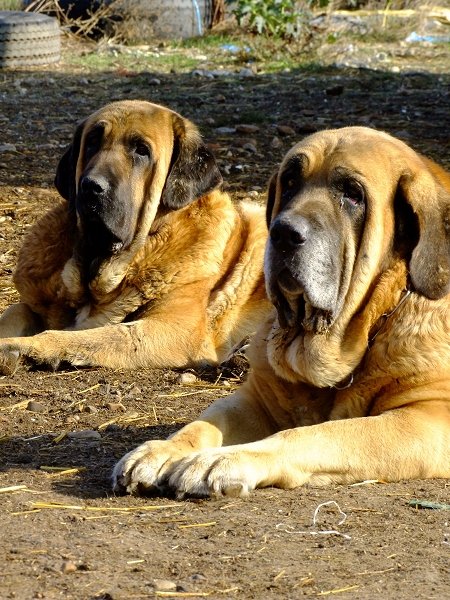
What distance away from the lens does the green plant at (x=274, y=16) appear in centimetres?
1415

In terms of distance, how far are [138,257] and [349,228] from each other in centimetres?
227

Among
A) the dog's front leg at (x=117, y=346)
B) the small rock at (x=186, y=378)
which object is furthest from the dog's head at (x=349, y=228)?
the dog's front leg at (x=117, y=346)

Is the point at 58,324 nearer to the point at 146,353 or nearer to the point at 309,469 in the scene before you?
the point at 146,353

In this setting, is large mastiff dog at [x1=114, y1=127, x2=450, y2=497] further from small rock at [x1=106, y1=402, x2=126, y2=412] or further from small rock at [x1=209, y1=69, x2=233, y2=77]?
small rock at [x1=209, y1=69, x2=233, y2=77]

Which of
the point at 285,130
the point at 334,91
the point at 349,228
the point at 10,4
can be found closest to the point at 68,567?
the point at 349,228

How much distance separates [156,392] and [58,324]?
44.6 inches

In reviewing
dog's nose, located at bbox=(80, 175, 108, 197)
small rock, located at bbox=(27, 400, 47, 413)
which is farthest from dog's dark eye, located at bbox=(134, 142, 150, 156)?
small rock, located at bbox=(27, 400, 47, 413)

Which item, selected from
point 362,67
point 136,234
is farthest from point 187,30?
point 136,234

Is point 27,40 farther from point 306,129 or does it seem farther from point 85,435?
point 85,435

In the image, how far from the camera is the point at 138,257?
5758 millimetres

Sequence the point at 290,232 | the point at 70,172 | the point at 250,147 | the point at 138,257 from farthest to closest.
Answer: the point at 250,147 → the point at 70,172 → the point at 138,257 → the point at 290,232

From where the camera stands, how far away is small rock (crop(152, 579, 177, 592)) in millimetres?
2625

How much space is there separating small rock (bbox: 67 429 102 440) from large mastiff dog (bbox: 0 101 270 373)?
1168 millimetres

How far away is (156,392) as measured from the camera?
5.04m
